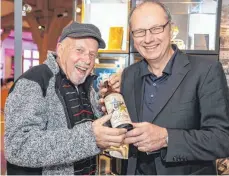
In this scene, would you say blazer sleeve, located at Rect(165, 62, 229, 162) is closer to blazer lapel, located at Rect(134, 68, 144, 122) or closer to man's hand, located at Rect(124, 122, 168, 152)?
man's hand, located at Rect(124, 122, 168, 152)

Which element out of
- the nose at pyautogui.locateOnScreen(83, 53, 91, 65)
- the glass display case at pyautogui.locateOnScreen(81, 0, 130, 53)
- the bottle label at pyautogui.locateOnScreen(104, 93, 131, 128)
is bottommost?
the bottle label at pyautogui.locateOnScreen(104, 93, 131, 128)

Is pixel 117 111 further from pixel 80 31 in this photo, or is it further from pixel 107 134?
pixel 80 31

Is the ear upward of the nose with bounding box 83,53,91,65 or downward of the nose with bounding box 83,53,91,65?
upward

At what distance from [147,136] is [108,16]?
1610 millimetres

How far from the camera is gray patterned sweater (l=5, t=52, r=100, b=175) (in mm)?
1188

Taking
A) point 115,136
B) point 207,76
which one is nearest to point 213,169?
point 207,76

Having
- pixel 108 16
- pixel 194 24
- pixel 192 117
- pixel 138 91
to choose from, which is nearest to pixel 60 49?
pixel 138 91

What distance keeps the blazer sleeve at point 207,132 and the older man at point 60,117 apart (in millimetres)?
265

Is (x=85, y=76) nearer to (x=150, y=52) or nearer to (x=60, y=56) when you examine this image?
(x=60, y=56)

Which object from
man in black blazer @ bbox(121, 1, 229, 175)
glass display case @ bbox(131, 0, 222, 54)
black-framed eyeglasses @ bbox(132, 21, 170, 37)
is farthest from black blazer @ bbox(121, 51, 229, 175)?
glass display case @ bbox(131, 0, 222, 54)

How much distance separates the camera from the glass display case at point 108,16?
2547 mm

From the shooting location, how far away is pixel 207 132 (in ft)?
4.25

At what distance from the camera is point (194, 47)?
2430 millimetres

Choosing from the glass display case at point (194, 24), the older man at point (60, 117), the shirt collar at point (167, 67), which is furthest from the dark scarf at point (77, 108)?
the glass display case at point (194, 24)
